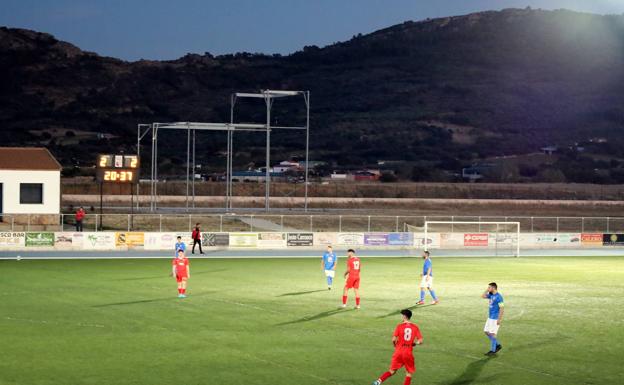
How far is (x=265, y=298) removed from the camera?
3266 centimetres

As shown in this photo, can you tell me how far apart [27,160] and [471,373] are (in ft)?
158

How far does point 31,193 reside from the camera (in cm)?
6028

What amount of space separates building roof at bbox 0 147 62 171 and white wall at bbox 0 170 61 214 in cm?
38

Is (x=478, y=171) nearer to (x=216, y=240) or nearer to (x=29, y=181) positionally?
(x=216, y=240)

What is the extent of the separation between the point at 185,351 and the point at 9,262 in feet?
87.4

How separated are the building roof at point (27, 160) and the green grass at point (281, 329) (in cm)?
1894

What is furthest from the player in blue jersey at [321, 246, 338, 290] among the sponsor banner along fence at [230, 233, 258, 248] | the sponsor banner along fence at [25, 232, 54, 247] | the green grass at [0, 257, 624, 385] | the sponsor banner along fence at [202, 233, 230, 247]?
the sponsor banner along fence at [25, 232, 54, 247]

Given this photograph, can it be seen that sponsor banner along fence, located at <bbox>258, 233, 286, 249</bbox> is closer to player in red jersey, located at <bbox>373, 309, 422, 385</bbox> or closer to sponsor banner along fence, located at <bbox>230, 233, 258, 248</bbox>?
sponsor banner along fence, located at <bbox>230, 233, 258, 248</bbox>

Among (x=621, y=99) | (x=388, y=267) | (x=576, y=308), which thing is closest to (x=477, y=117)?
(x=621, y=99)

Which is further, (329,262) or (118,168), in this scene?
(118,168)

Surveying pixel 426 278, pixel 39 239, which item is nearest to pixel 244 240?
pixel 39 239

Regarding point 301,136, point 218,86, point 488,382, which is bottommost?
point 488,382

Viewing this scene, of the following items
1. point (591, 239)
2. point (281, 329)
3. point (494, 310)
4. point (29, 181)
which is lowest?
point (281, 329)

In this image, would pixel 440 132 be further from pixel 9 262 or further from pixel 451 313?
pixel 451 313
